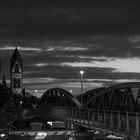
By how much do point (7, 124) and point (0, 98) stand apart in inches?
2710

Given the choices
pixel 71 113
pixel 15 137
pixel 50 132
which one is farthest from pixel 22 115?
pixel 71 113

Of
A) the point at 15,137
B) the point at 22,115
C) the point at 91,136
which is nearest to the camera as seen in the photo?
the point at 91,136

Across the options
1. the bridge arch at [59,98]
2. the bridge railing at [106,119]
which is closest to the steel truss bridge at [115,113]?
the bridge railing at [106,119]

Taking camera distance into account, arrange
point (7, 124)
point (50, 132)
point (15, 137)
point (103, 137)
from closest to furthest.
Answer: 1. point (103, 137)
2. point (15, 137)
3. point (50, 132)
4. point (7, 124)

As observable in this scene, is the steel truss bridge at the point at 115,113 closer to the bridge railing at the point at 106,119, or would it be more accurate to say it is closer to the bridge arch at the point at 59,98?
the bridge railing at the point at 106,119

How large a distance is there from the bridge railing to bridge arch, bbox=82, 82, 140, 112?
110cm

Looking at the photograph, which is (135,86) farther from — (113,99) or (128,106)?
(113,99)

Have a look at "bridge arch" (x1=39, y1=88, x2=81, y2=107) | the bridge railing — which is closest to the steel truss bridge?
the bridge railing

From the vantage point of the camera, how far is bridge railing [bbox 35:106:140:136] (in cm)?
3662

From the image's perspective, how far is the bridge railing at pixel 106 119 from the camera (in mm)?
36625

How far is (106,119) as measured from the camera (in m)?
45.8

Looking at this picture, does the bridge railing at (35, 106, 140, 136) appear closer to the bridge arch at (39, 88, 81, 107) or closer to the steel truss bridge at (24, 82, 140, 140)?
the steel truss bridge at (24, 82, 140, 140)

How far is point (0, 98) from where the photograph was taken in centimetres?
19288

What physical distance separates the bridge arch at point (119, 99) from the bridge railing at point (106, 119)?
110 centimetres
